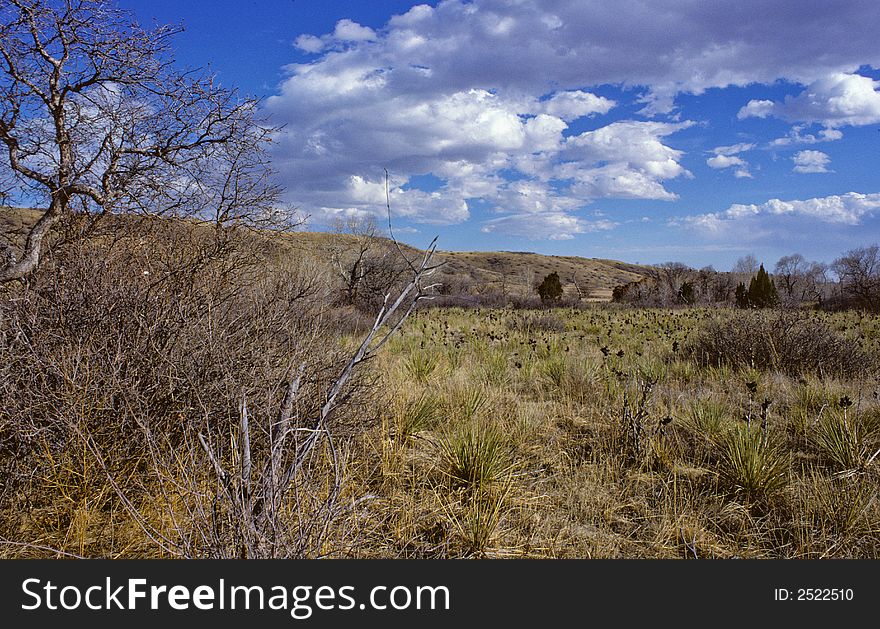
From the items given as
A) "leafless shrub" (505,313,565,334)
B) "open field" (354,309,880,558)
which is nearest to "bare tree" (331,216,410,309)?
"leafless shrub" (505,313,565,334)

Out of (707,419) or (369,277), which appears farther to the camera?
(369,277)

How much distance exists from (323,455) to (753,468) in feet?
10.7

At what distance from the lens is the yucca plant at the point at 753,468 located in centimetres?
369

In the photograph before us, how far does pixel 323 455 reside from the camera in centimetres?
385

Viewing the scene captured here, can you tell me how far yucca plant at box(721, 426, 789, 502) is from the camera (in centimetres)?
369

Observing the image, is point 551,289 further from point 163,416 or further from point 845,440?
point 163,416

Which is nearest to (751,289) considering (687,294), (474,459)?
(687,294)

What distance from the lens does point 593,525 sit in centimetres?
335

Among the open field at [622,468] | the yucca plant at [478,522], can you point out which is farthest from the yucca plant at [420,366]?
the yucca plant at [478,522]

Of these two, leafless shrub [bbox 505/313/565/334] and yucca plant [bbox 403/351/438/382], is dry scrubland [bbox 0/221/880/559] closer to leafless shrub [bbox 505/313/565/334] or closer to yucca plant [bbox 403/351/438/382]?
yucca plant [bbox 403/351/438/382]

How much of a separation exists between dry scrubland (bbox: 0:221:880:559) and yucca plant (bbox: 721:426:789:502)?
14 mm

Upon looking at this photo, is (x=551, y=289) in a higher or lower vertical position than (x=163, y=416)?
higher

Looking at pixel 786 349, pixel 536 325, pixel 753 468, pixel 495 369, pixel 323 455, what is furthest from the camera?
pixel 536 325
